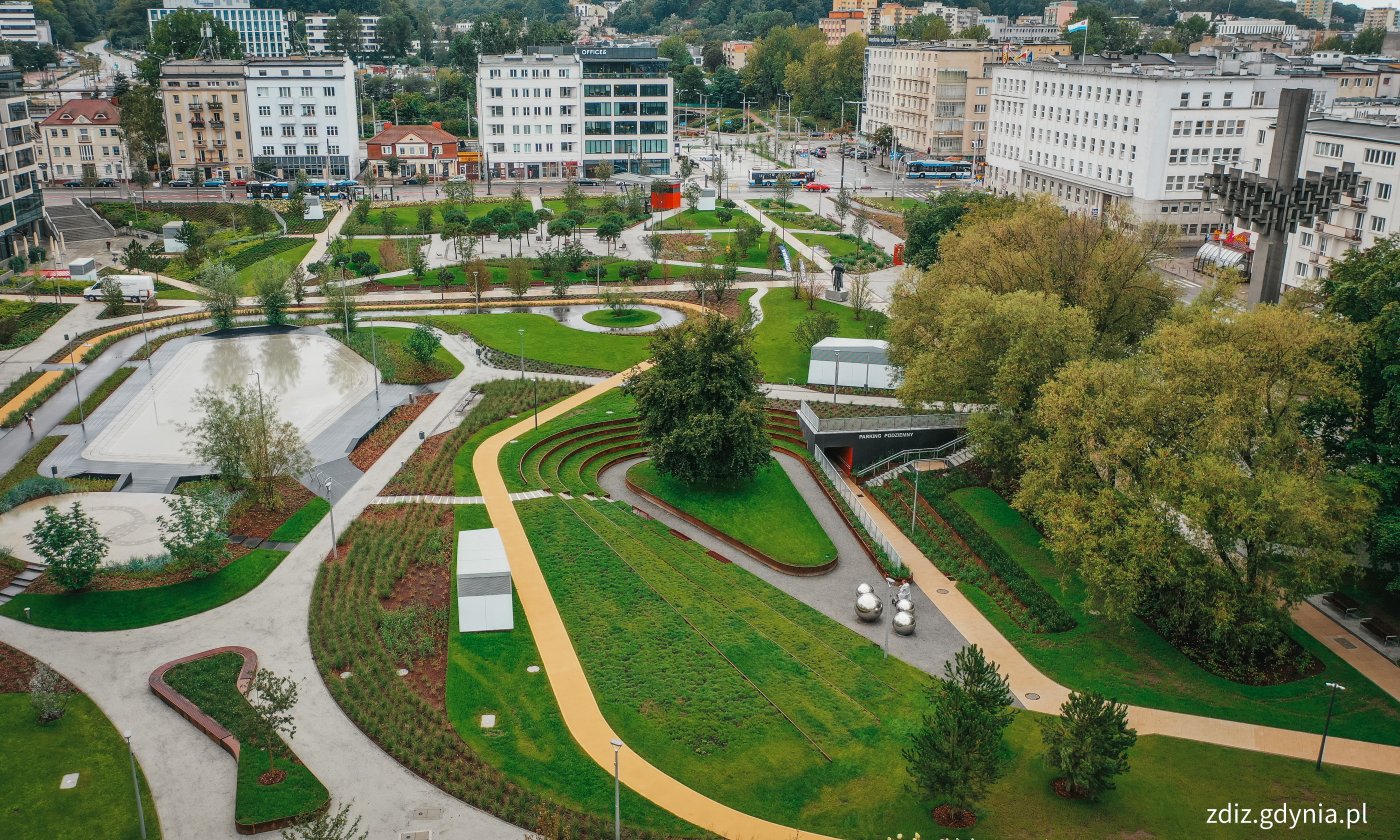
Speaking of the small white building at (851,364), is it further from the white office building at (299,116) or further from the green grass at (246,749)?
the white office building at (299,116)

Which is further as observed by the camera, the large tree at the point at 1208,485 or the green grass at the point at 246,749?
the large tree at the point at 1208,485

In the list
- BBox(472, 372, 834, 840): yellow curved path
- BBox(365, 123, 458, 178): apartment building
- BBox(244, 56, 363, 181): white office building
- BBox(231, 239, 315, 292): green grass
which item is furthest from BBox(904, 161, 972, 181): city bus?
BBox(472, 372, 834, 840): yellow curved path

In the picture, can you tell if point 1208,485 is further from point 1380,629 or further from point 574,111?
point 574,111

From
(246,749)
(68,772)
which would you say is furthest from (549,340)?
(68,772)

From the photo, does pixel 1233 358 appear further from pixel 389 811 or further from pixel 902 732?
pixel 389 811

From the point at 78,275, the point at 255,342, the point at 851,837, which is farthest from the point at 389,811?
the point at 78,275

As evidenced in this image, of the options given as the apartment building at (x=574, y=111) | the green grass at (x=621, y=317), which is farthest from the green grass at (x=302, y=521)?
the apartment building at (x=574, y=111)
